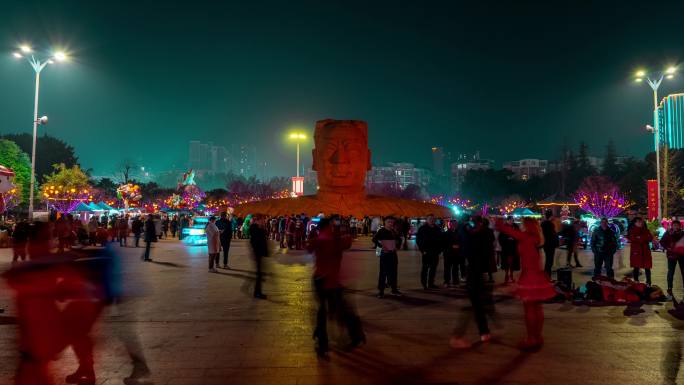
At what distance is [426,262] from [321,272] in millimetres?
4701

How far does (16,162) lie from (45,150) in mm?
24645

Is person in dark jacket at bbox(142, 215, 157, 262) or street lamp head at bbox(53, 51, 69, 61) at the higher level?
street lamp head at bbox(53, 51, 69, 61)

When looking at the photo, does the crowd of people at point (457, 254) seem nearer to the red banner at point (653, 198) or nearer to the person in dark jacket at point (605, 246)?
the person in dark jacket at point (605, 246)

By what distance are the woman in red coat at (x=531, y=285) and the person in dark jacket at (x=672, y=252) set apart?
467 centimetres

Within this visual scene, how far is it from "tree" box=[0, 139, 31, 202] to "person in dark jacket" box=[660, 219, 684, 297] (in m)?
50.0

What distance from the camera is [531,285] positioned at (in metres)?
5.91

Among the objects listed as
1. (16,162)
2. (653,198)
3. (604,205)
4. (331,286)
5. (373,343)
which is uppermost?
(16,162)

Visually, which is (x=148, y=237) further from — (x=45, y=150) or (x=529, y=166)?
(x=529, y=166)

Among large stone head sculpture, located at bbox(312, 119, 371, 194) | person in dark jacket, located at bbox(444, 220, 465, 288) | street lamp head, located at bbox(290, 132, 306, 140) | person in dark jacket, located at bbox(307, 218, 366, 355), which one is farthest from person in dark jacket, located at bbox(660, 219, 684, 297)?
street lamp head, located at bbox(290, 132, 306, 140)

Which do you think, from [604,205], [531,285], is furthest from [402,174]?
[531,285]

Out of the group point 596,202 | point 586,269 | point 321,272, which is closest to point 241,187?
point 596,202

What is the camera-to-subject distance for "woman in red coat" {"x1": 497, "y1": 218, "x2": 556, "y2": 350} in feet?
19.3

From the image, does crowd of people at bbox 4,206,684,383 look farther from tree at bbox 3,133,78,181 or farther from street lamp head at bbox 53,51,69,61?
tree at bbox 3,133,78,181

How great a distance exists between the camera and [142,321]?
7242mm
